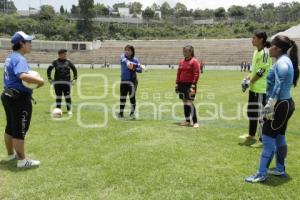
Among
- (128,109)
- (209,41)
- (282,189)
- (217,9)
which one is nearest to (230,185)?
(282,189)

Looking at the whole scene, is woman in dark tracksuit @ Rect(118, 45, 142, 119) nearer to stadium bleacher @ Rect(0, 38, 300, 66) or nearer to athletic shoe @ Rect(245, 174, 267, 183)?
athletic shoe @ Rect(245, 174, 267, 183)

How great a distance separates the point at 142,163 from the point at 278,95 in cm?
246

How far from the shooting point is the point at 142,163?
6.81m

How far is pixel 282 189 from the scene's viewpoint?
565 centimetres

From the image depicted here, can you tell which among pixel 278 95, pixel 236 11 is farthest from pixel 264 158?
pixel 236 11

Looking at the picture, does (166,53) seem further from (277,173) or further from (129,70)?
(277,173)

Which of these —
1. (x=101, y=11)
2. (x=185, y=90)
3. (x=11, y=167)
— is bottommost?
(x=11, y=167)

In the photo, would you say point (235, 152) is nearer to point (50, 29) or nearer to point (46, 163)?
point (46, 163)

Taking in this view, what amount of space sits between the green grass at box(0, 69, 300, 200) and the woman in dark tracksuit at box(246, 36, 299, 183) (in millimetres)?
497

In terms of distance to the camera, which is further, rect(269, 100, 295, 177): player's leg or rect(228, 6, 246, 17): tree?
rect(228, 6, 246, 17): tree

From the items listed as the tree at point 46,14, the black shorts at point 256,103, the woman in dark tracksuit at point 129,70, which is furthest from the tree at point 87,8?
the black shorts at point 256,103

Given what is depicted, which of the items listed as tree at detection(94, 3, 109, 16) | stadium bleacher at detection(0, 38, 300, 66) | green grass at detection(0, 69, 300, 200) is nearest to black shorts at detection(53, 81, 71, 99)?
green grass at detection(0, 69, 300, 200)

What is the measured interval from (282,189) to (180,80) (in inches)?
191

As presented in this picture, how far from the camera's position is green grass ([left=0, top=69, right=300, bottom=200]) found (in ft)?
18.1
